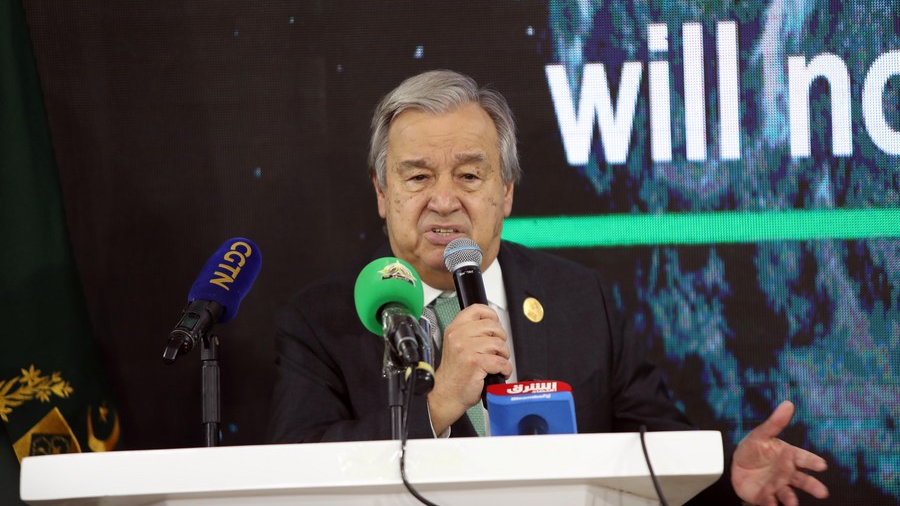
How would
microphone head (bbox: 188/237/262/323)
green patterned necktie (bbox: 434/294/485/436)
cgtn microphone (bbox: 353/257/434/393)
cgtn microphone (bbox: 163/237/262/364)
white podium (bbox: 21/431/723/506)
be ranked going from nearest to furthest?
white podium (bbox: 21/431/723/506) < cgtn microphone (bbox: 353/257/434/393) < cgtn microphone (bbox: 163/237/262/364) < microphone head (bbox: 188/237/262/323) < green patterned necktie (bbox: 434/294/485/436)

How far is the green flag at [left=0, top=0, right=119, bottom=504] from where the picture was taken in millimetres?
2732

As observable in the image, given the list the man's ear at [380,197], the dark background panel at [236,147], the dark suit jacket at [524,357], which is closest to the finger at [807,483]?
the dark suit jacket at [524,357]

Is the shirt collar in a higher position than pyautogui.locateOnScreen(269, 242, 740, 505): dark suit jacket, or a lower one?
higher

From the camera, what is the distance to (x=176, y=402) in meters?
3.22

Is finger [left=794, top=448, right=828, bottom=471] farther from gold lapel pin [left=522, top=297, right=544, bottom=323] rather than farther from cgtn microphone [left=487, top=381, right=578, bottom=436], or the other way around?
gold lapel pin [left=522, top=297, right=544, bottom=323]

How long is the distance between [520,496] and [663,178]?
185cm

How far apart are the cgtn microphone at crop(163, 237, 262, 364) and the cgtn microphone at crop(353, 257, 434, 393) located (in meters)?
0.36

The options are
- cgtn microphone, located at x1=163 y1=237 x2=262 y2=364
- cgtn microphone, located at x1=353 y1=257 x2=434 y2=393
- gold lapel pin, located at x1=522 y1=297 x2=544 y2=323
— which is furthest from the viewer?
gold lapel pin, located at x1=522 y1=297 x2=544 y2=323

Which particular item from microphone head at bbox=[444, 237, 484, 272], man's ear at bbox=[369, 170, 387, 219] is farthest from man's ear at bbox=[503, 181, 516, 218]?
microphone head at bbox=[444, 237, 484, 272]

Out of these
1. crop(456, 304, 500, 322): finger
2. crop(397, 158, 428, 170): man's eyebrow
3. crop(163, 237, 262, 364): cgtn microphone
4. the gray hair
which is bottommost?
crop(456, 304, 500, 322): finger

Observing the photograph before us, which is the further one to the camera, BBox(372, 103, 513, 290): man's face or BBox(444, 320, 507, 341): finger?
BBox(372, 103, 513, 290): man's face

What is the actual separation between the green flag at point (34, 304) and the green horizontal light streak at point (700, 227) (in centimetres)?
→ 133

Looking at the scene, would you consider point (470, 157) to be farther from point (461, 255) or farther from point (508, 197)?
point (461, 255)

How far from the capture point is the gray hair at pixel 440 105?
283 cm
